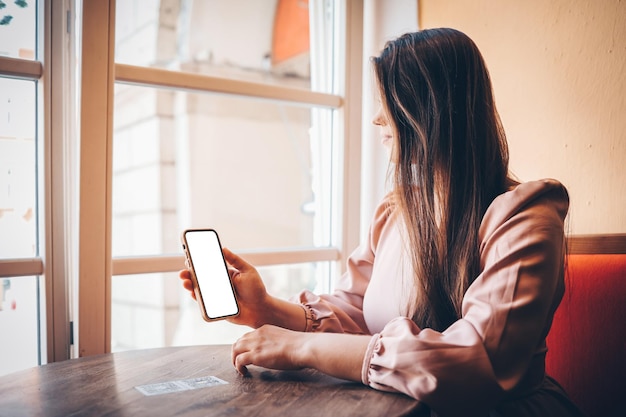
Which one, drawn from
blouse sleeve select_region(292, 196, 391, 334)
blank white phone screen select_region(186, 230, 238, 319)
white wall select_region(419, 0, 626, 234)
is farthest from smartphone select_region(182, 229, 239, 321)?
white wall select_region(419, 0, 626, 234)

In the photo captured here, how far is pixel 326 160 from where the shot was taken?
6.66ft

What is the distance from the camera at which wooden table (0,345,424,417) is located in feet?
2.65

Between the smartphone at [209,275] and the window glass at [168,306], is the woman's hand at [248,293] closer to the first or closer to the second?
the smartphone at [209,275]

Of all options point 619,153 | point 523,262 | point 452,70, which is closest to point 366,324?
point 523,262

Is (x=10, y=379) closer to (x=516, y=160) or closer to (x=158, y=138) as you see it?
(x=516, y=160)

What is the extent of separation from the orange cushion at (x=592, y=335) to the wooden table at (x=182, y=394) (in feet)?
1.84

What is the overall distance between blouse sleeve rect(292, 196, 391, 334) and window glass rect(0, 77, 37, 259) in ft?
2.45

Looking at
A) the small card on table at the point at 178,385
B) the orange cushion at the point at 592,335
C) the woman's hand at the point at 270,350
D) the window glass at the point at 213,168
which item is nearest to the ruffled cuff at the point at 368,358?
the woman's hand at the point at 270,350

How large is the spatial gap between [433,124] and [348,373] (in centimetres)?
55

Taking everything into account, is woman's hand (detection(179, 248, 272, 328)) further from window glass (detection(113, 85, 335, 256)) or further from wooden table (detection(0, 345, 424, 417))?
window glass (detection(113, 85, 335, 256))

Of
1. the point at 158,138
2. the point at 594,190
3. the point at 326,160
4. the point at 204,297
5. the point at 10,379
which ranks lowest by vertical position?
the point at 10,379

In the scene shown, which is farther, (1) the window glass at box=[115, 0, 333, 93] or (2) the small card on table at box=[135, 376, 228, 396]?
(1) the window glass at box=[115, 0, 333, 93]

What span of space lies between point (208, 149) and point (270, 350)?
1919 mm

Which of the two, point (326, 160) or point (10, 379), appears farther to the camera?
point (326, 160)
